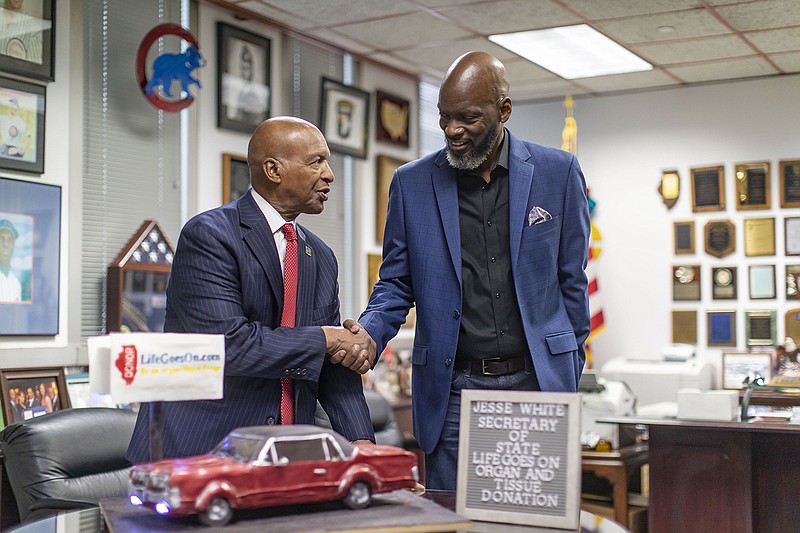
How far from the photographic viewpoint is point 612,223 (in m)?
7.83

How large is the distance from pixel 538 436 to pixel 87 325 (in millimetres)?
3511

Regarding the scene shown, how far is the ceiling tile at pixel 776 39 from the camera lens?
598 centimetres

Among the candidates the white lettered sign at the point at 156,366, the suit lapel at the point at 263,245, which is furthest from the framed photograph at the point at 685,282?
the white lettered sign at the point at 156,366

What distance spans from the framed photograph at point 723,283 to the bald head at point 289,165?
5.80m

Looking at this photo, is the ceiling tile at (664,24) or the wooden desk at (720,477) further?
the ceiling tile at (664,24)

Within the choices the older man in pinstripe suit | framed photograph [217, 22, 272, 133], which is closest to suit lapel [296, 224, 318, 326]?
the older man in pinstripe suit

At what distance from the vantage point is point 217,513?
1437 mm

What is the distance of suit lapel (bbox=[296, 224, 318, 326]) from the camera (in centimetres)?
216

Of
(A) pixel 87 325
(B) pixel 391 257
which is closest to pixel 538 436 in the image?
(B) pixel 391 257

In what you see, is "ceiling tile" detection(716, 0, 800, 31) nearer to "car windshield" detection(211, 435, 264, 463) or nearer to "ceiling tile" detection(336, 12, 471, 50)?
"ceiling tile" detection(336, 12, 471, 50)

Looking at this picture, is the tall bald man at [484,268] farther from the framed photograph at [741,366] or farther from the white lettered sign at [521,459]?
the framed photograph at [741,366]

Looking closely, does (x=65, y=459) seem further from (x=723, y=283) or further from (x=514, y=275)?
(x=723, y=283)

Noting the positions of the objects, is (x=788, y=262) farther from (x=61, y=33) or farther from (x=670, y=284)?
(x=61, y=33)

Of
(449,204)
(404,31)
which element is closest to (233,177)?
(404,31)
